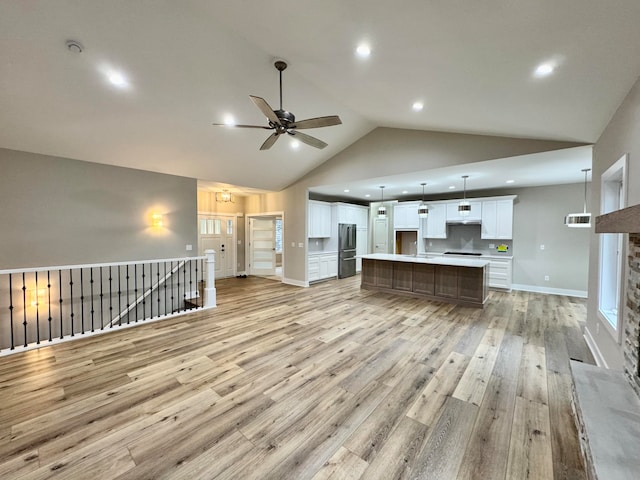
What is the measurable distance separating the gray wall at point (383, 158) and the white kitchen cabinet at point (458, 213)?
2772mm

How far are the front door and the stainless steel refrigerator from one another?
3656 mm

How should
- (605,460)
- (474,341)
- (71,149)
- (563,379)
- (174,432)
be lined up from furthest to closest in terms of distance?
(71,149), (474,341), (563,379), (174,432), (605,460)

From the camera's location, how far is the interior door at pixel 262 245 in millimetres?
9148

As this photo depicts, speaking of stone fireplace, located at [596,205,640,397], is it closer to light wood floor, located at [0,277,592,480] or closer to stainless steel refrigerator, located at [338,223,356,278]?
light wood floor, located at [0,277,592,480]

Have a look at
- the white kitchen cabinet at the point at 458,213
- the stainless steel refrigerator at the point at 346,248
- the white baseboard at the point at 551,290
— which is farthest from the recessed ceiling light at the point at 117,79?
the white baseboard at the point at 551,290

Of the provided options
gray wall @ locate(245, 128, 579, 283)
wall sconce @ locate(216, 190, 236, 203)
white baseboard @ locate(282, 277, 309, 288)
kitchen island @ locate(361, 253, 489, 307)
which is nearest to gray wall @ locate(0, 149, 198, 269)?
wall sconce @ locate(216, 190, 236, 203)

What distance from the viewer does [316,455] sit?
1.79 meters

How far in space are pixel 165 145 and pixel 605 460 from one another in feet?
20.0

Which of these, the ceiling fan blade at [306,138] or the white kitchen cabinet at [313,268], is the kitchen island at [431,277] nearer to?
→ the white kitchen cabinet at [313,268]

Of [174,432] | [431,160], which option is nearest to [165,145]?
[174,432]

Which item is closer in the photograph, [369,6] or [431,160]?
[369,6]

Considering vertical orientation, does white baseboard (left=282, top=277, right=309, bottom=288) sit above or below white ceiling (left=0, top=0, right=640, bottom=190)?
below

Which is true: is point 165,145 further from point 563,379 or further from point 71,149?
point 563,379

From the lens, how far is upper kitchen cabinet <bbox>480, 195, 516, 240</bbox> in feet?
21.8
